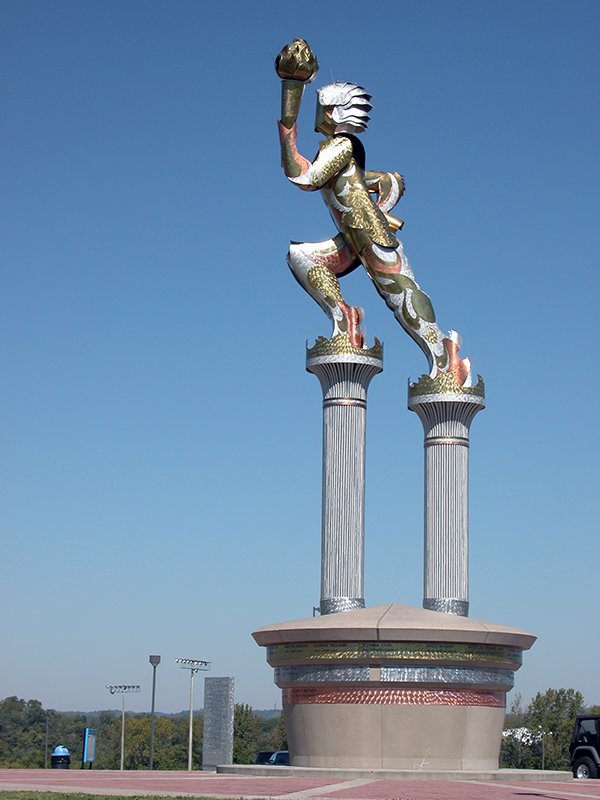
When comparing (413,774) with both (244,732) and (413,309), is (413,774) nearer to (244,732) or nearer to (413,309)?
(413,309)

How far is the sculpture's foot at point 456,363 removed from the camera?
92.0ft

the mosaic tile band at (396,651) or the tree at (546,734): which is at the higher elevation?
the mosaic tile band at (396,651)

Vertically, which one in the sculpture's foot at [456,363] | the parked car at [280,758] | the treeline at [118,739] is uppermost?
the sculpture's foot at [456,363]

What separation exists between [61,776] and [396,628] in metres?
7.28

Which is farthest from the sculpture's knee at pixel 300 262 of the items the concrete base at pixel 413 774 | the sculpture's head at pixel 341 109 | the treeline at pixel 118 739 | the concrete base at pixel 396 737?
the treeline at pixel 118 739

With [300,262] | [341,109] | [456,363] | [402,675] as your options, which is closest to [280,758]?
[402,675]

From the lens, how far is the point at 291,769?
23203 mm

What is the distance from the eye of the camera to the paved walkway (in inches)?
664

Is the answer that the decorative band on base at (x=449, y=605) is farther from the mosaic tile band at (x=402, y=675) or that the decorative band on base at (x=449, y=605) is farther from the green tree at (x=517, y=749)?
the green tree at (x=517, y=749)

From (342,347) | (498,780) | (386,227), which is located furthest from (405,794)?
(386,227)

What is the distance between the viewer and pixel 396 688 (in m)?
23.9

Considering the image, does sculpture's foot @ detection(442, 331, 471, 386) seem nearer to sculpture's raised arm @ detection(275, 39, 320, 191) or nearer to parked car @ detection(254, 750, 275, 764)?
sculpture's raised arm @ detection(275, 39, 320, 191)

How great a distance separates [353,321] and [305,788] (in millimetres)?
12693

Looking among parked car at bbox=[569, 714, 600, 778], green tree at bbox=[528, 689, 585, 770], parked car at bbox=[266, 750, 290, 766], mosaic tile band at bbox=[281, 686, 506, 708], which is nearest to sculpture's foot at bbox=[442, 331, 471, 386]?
mosaic tile band at bbox=[281, 686, 506, 708]
